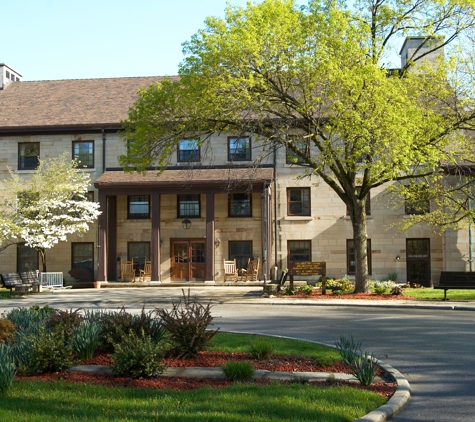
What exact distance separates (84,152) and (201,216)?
7.23 meters

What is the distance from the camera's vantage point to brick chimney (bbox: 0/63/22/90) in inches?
1490

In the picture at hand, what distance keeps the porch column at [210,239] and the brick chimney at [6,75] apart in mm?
16078

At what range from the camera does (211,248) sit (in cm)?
3061

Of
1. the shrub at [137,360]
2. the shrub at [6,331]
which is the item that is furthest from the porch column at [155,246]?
the shrub at [137,360]

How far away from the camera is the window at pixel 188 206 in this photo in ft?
109

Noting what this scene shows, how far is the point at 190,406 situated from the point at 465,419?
9.94 feet

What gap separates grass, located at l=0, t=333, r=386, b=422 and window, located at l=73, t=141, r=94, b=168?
26.4 meters

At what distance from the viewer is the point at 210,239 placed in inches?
1207

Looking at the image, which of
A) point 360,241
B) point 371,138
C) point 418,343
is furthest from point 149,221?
point 418,343

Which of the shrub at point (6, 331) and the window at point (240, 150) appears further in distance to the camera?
the window at point (240, 150)

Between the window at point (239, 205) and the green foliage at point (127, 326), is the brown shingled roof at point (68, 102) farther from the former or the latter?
the green foliage at point (127, 326)

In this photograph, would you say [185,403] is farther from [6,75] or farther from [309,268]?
[6,75]

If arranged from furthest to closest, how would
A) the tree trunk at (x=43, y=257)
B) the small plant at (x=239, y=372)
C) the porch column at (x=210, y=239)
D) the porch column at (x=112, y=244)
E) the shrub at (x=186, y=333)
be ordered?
the porch column at (x=112, y=244)
the tree trunk at (x=43, y=257)
the porch column at (x=210, y=239)
the shrub at (x=186, y=333)
the small plant at (x=239, y=372)

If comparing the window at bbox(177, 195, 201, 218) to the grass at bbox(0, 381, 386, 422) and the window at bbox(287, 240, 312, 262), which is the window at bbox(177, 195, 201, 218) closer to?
the window at bbox(287, 240, 312, 262)
